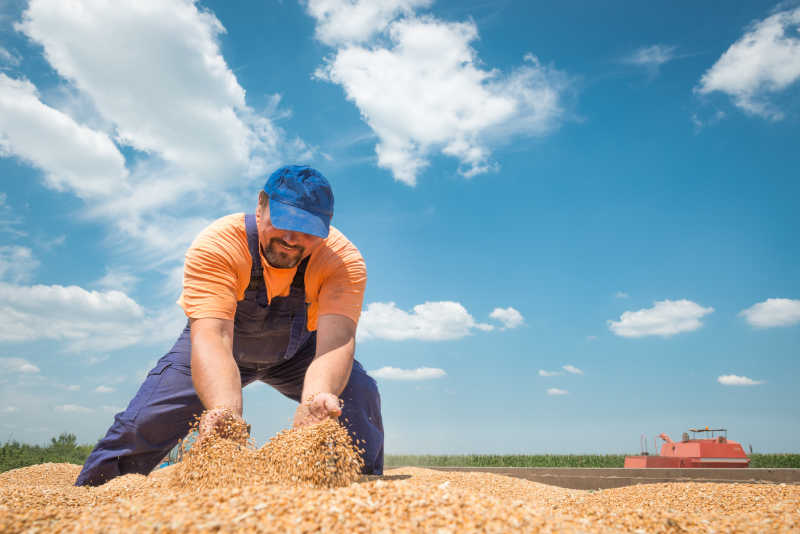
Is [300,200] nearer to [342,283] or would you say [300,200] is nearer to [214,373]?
[342,283]

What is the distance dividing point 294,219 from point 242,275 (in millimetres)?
526

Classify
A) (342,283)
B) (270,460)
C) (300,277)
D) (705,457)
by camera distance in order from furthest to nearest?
(705,457) < (300,277) < (342,283) < (270,460)

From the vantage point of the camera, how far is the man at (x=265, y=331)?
2.34 m

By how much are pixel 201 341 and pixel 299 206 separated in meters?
0.74

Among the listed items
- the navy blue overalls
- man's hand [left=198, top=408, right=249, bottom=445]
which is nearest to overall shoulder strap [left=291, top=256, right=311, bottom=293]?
the navy blue overalls

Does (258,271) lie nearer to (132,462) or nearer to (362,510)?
(132,462)

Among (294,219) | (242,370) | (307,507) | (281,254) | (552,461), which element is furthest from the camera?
(552,461)

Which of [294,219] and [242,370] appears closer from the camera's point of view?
[294,219]

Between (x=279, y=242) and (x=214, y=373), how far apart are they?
686mm

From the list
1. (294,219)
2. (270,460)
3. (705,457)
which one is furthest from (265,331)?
(705,457)

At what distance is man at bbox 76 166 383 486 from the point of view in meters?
2.34

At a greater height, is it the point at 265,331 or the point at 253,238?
the point at 253,238

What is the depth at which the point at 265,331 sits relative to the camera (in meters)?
3.16

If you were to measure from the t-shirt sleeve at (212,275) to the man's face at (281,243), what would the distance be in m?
0.15
